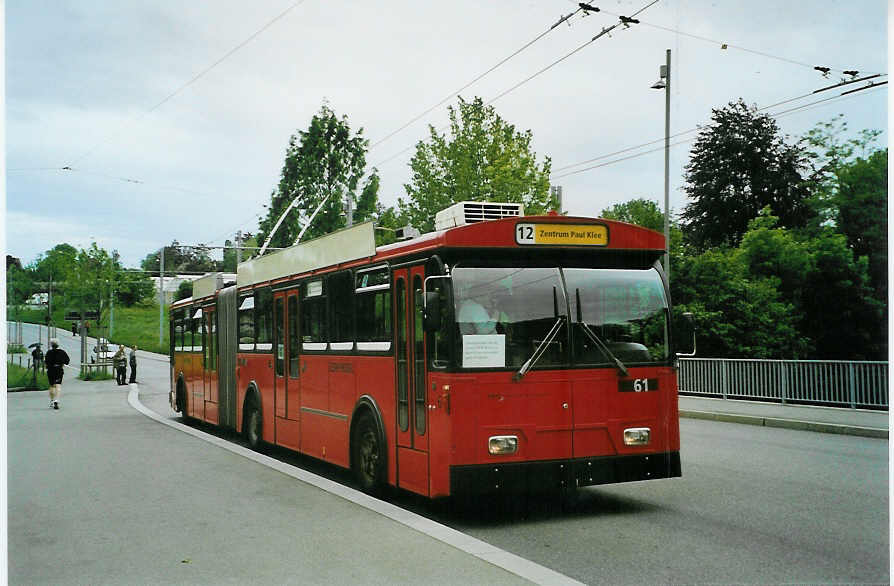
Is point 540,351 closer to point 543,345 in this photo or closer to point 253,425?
point 543,345

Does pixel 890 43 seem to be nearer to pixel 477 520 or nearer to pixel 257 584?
pixel 477 520

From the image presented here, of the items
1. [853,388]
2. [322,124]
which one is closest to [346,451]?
[322,124]

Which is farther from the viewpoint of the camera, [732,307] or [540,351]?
[732,307]

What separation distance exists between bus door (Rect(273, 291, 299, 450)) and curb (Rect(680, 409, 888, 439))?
360 inches

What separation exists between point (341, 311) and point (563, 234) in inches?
127

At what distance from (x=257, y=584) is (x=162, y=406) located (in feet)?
71.0

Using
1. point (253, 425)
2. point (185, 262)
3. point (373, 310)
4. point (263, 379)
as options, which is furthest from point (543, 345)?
point (185, 262)

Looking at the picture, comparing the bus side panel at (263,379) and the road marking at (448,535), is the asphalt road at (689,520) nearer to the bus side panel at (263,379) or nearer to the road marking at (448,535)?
the road marking at (448,535)

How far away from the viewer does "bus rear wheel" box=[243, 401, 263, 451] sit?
13.9 metres

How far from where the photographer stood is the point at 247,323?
14352 mm

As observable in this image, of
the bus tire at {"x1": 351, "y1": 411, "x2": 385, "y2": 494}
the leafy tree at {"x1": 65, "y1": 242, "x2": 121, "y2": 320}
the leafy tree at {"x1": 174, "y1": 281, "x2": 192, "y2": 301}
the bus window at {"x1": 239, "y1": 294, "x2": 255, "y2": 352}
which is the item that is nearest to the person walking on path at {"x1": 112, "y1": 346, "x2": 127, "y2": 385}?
the leafy tree at {"x1": 65, "y1": 242, "x2": 121, "y2": 320}

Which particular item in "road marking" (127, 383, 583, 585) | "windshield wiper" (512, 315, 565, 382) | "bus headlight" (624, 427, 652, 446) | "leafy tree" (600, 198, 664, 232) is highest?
"leafy tree" (600, 198, 664, 232)

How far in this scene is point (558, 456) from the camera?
790 centimetres

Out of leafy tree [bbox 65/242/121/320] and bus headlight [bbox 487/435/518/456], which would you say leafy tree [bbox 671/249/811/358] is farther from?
leafy tree [bbox 65/242/121/320]
